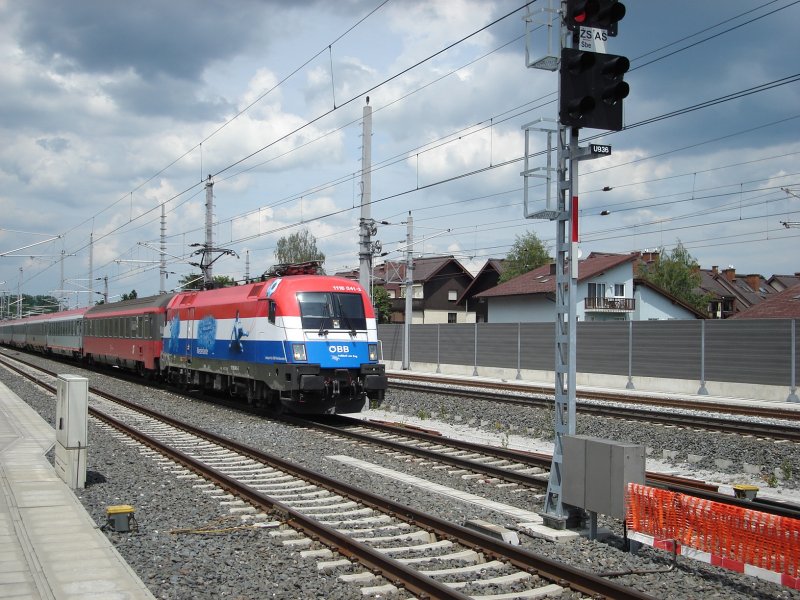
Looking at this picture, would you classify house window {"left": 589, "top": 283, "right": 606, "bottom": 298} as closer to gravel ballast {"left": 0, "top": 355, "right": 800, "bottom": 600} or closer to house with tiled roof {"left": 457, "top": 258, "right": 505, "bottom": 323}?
house with tiled roof {"left": 457, "top": 258, "right": 505, "bottom": 323}

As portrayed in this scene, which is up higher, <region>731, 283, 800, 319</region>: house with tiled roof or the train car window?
<region>731, 283, 800, 319</region>: house with tiled roof

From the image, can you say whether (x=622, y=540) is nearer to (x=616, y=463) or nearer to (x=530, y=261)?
(x=616, y=463)

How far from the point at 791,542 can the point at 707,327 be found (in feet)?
71.9

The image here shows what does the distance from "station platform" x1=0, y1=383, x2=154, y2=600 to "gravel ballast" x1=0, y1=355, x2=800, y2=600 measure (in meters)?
0.22

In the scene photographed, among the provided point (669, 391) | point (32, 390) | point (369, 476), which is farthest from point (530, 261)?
point (369, 476)

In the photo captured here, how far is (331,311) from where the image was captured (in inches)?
666

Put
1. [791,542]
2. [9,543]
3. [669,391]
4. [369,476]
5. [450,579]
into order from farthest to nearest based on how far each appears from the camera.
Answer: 1. [669,391]
2. [369,476]
3. [9,543]
4. [450,579]
5. [791,542]

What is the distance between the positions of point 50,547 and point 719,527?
19.1 feet

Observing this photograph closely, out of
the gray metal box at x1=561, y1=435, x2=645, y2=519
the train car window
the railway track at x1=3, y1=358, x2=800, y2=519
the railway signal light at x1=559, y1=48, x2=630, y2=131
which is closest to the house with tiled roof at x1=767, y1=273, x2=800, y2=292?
the railway track at x1=3, y1=358, x2=800, y2=519

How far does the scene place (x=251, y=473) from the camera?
11266 mm

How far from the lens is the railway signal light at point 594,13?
25.7ft

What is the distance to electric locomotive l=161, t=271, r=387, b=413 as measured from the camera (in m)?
16.3

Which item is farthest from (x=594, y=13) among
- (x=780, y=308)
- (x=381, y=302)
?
(x=381, y=302)

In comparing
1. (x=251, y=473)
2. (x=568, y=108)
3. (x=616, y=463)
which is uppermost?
(x=568, y=108)
